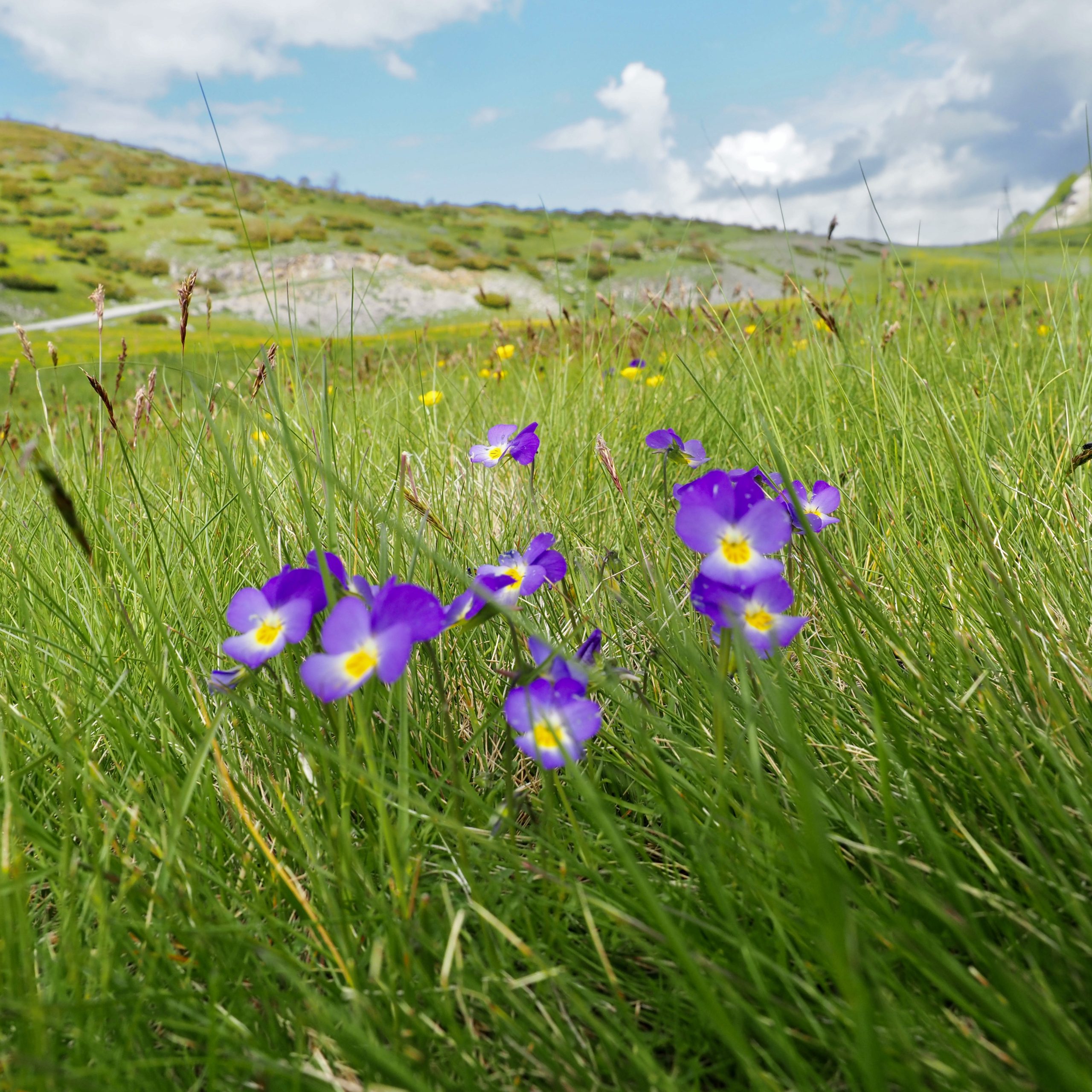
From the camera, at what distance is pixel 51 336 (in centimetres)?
1950

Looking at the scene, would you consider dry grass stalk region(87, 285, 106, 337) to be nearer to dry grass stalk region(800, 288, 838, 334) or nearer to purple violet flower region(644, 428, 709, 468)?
purple violet flower region(644, 428, 709, 468)

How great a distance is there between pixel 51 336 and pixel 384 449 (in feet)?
74.3

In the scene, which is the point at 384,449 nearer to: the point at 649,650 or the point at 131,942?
the point at 649,650

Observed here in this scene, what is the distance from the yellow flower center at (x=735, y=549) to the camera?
811 mm

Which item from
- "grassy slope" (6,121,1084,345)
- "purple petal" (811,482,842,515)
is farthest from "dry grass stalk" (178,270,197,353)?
"grassy slope" (6,121,1084,345)

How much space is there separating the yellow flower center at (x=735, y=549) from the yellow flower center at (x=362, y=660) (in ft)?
1.38

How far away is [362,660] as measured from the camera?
0.76 m

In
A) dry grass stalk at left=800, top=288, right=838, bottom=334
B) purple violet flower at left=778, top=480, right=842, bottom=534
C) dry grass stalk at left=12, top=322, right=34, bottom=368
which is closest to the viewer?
purple violet flower at left=778, top=480, right=842, bottom=534

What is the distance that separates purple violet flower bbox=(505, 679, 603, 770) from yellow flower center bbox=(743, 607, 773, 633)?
220 mm

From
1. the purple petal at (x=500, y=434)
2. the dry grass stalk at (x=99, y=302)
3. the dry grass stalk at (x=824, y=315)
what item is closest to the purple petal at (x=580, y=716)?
the purple petal at (x=500, y=434)

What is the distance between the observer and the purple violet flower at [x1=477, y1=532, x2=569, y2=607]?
1021mm

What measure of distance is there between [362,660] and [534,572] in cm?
33

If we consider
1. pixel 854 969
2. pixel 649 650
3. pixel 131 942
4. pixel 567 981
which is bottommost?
pixel 131 942

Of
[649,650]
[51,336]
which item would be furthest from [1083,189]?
[649,650]
